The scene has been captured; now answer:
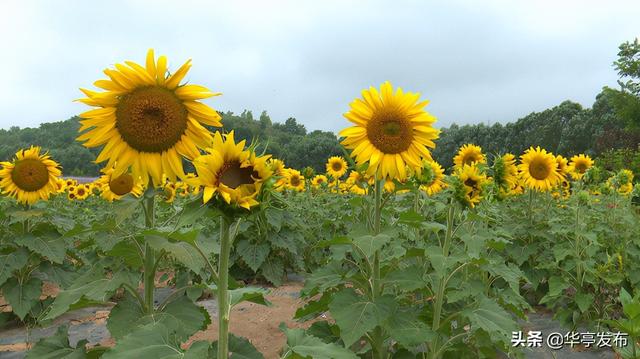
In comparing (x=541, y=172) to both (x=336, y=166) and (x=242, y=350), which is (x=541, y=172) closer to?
(x=336, y=166)

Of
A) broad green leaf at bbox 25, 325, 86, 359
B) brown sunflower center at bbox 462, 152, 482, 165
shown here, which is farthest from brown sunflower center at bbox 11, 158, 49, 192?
brown sunflower center at bbox 462, 152, 482, 165

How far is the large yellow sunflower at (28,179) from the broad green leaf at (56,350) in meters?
2.69

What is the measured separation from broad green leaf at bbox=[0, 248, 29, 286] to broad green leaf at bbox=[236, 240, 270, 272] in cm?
237

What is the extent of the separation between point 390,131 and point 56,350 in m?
1.98

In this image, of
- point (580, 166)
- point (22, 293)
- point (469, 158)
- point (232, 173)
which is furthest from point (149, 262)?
point (580, 166)

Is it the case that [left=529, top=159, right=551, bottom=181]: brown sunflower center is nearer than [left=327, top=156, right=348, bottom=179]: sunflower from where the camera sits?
Yes

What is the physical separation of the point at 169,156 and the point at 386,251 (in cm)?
212

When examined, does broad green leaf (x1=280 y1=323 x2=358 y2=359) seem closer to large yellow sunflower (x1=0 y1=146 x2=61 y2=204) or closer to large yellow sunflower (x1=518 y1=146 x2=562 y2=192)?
large yellow sunflower (x1=0 y1=146 x2=61 y2=204)

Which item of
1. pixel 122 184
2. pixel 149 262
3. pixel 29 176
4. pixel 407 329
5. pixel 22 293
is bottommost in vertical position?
pixel 22 293

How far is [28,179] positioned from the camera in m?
4.52

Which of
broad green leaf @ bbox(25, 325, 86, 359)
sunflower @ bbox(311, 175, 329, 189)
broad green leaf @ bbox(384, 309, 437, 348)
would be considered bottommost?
broad green leaf @ bbox(384, 309, 437, 348)

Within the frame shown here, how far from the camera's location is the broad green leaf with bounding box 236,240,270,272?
593cm

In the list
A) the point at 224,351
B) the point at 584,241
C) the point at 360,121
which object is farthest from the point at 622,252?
the point at 224,351

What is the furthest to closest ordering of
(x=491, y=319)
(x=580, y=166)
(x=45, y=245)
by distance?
1. (x=580, y=166)
2. (x=45, y=245)
3. (x=491, y=319)
